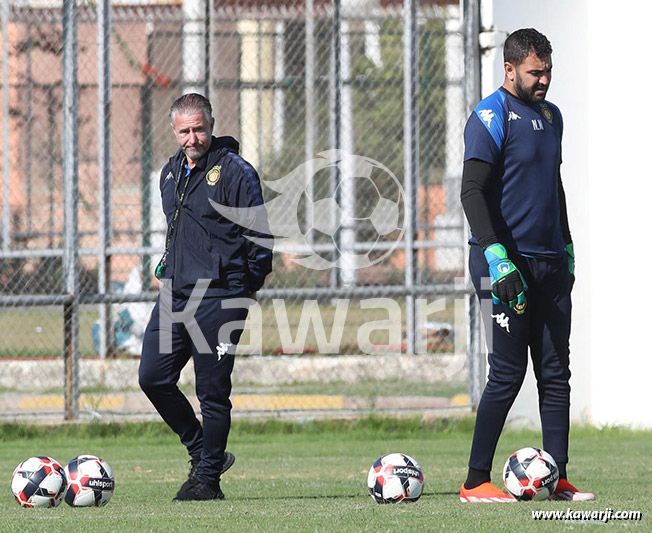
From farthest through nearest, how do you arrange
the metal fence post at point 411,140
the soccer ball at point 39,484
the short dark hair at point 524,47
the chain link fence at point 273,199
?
the metal fence post at point 411,140, the chain link fence at point 273,199, the soccer ball at point 39,484, the short dark hair at point 524,47

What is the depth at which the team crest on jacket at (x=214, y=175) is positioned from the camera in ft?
22.8

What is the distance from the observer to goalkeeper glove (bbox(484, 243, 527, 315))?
6.12 meters

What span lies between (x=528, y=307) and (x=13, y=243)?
12598 millimetres

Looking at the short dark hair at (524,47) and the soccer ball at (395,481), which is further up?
the short dark hair at (524,47)

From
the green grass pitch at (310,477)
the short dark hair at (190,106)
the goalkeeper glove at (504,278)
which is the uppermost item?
→ the short dark hair at (190,106)

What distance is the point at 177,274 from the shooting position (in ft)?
22.9

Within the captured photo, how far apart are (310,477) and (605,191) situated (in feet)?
13.6

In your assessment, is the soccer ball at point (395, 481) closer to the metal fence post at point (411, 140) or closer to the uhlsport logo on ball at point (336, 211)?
the metal fence post at point (411, 140)

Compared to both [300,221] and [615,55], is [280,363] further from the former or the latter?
[615,55]

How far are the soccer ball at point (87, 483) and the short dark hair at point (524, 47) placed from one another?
294 centimetres

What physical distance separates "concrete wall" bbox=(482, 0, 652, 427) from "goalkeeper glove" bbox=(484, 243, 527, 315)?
5.11 metres

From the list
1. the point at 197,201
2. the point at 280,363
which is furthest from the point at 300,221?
the point at 197,201

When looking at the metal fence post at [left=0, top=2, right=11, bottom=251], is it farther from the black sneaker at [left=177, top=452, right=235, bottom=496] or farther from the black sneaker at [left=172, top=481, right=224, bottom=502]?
the black sneaker at [left=172, top=481, right=224, bottom=502]

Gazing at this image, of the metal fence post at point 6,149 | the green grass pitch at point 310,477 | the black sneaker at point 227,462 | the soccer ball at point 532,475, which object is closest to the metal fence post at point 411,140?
the green grass pitch at point 310,477
